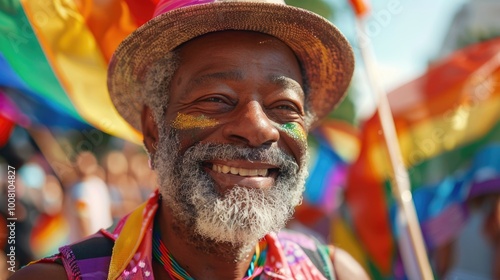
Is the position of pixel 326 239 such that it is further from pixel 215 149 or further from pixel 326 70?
pixel 215 149

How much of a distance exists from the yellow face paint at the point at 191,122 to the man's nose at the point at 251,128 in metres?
0.08

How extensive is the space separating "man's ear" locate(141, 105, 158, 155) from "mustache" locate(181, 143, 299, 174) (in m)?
0.32

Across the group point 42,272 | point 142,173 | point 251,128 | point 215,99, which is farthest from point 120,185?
point 251,128

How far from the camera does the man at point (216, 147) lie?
82.4 inches

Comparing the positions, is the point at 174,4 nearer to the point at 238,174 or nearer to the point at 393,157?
the point at 238,174

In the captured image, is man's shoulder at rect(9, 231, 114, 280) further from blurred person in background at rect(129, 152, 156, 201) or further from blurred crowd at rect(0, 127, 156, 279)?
blurred person in background at rect(129, 152, 156, 201)

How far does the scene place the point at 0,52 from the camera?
2.66 metres

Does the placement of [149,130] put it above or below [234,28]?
below

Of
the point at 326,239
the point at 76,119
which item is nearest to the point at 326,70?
the point at 76,119

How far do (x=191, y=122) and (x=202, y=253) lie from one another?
54 cm

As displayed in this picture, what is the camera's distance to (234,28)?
227cm

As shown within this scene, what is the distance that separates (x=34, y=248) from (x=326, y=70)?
2161 mm

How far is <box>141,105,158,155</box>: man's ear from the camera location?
2.46m

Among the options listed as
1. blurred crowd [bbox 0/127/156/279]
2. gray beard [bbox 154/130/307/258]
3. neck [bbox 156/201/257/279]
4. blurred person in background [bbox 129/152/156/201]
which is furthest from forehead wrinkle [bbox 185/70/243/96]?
blurred person in background [bbox 129/152/156/201]
